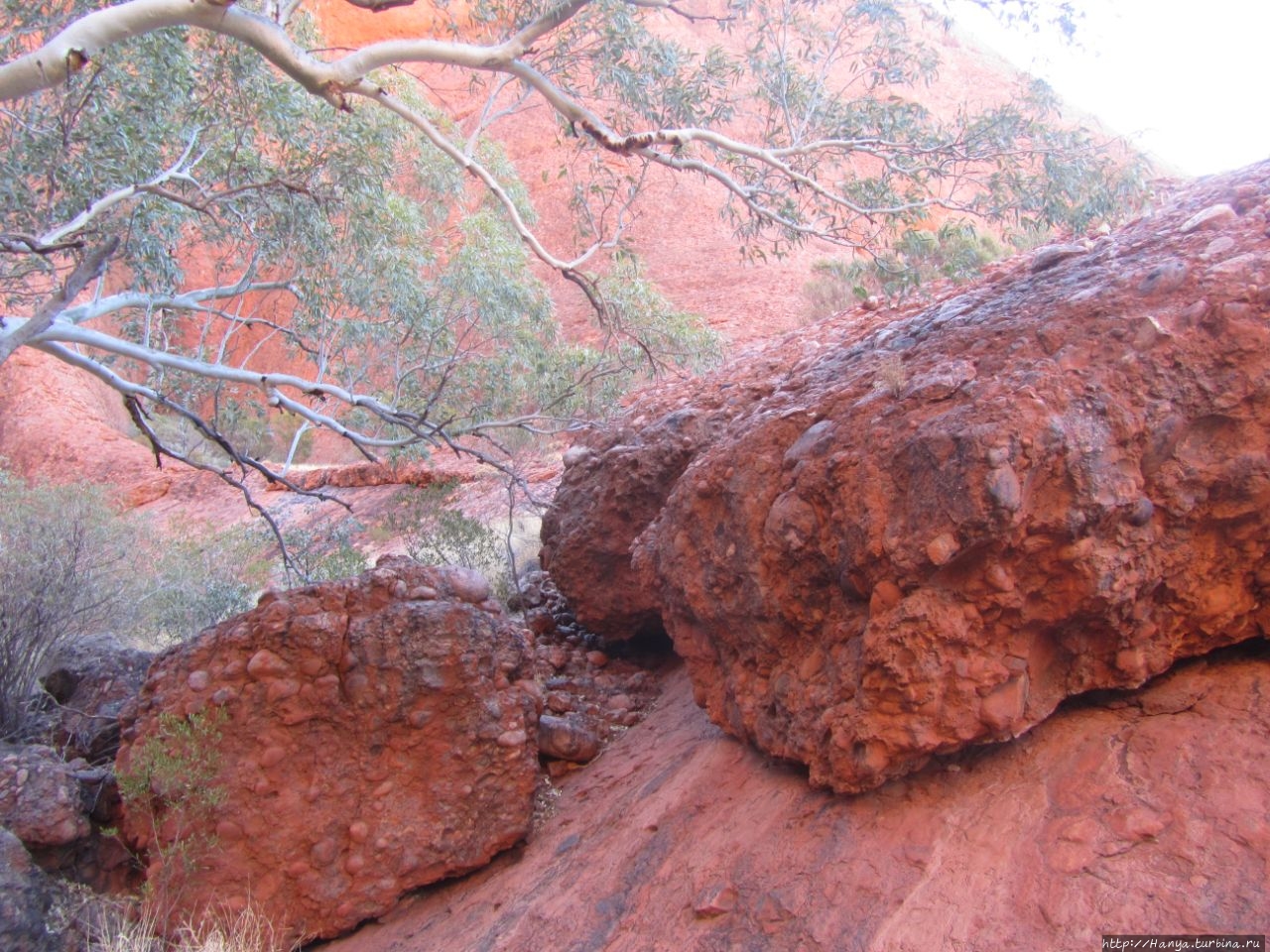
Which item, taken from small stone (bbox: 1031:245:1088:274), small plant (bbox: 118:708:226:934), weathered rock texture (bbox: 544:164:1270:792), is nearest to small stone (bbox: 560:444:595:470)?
weathered rock texture (bbox: 544:164:1270:792)

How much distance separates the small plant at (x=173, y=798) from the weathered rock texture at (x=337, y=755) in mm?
10

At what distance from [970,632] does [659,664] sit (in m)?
2.58

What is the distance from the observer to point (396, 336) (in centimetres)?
877

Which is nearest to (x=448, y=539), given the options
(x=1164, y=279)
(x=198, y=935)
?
(x=198, y=935)

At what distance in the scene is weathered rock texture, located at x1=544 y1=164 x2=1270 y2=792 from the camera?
2.52 meters

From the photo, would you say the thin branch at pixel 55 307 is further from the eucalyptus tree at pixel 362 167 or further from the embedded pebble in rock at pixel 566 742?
the embedded pebble in rock at pixel 566 742

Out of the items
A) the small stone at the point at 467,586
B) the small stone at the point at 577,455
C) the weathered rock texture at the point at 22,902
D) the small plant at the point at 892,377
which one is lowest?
the weathered rock texture at the point at 22,902

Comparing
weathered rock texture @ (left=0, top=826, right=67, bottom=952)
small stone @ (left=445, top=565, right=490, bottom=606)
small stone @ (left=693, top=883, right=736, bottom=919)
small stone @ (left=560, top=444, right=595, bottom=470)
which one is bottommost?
small stone @ (left=693, top=883, right=736, bottom=919)

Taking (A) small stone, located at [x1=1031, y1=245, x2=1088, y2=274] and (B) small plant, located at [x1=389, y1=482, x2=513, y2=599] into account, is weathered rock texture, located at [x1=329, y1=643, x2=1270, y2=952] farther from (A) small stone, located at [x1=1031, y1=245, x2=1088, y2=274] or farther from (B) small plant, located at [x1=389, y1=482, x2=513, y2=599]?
(B) small plant, located at [x1=389, y1=482, x2=513, y2=599]

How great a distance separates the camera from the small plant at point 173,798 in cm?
348

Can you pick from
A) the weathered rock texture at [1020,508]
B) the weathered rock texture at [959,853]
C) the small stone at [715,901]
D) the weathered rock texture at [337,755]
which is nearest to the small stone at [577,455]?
the weathered rock texture at [337,755]

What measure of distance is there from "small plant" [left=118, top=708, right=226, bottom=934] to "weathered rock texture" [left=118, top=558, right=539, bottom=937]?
0.01 m

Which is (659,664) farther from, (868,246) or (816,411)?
(868,246)

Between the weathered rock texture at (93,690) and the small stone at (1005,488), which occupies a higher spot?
the weathered rock texture at (93,690)
